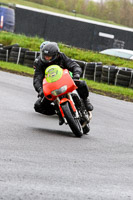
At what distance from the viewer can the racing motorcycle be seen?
7291mm

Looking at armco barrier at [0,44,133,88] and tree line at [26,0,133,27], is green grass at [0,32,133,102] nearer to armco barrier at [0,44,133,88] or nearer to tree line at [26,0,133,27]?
armco barrier at [0,44,133,88]

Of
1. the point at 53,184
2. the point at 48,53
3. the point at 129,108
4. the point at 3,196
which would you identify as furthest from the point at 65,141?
the point at 129,108

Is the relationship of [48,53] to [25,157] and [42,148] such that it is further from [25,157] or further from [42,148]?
[25,157]

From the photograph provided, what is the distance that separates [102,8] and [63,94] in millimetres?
91463

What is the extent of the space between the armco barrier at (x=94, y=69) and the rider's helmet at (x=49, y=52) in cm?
1018

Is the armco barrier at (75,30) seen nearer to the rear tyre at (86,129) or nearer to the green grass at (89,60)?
the green grass at (89,60)

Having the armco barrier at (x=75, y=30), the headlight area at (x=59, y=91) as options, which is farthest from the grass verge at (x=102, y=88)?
the armco barrier at (x=75, y=30)

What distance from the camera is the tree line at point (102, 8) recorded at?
85.4 metres

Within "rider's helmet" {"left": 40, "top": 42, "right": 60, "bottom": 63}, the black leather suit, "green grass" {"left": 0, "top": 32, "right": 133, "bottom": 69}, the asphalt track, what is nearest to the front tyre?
the asphalt track

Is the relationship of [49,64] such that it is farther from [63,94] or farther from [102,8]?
[102,8]

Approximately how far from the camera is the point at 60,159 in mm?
5547

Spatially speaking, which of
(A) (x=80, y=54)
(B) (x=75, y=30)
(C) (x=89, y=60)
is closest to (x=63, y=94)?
(C) (x=89, y=60)

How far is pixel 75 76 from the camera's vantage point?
26.3 ft

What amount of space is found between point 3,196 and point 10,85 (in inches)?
434
